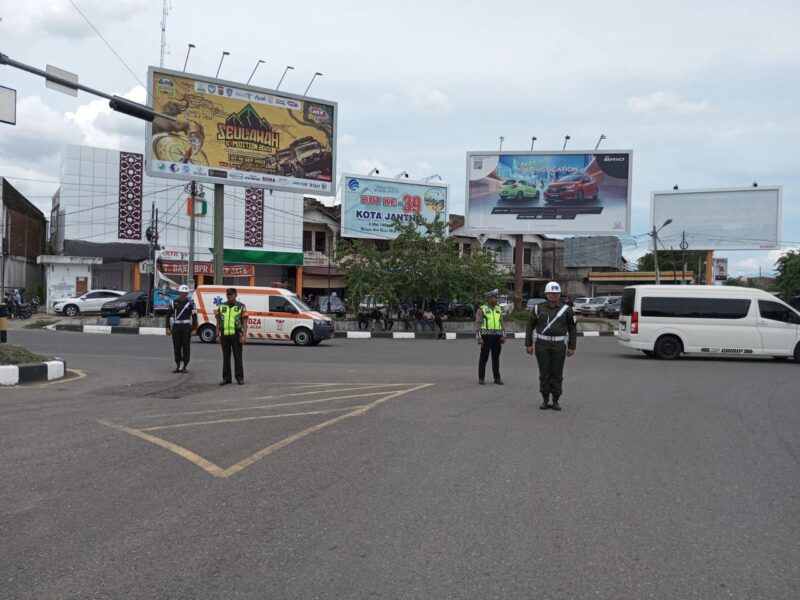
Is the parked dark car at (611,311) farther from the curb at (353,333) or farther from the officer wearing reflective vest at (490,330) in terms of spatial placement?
the officer wearing reflective vest at (490,330)

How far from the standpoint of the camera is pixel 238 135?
27.3 metres

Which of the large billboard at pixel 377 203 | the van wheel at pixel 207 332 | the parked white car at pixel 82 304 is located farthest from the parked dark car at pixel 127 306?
the large billboard at pixel 377 203

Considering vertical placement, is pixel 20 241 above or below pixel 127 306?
above

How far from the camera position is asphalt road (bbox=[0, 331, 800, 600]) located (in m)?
3.90

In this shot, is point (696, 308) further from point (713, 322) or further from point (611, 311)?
point (611, 311)

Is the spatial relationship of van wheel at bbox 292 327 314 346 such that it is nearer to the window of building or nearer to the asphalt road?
the asphalt road

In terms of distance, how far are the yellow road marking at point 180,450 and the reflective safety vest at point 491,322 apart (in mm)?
6474

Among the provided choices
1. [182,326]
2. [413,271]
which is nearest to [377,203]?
[413,271]

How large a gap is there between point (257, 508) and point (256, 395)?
5.86 meters

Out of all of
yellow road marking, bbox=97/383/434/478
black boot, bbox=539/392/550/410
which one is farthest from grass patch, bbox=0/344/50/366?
black boot, bbox=539/392/550/410

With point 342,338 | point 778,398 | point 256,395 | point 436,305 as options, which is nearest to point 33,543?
point 256,395

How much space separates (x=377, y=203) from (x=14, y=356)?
33.8 metres

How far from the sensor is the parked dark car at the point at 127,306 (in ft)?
112

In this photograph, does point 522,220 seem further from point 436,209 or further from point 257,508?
point 257,508
